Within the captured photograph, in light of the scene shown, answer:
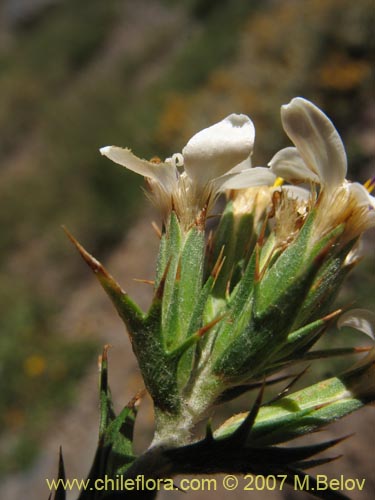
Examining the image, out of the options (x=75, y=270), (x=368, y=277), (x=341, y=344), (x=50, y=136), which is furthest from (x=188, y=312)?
(x=50, y=136)

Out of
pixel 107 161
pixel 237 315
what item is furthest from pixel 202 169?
pixel 107 161

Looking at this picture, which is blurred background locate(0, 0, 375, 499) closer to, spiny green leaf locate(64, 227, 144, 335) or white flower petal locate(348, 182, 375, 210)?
white flower petal locate(348, 182, 375, 210)

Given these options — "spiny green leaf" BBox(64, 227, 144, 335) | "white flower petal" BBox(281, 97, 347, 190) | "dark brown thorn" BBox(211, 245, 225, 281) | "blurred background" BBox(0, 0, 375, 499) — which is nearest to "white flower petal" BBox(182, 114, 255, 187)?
"white flower petal" BBox(281, 97, 347, 190)

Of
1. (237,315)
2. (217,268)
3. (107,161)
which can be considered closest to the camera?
(237,315)

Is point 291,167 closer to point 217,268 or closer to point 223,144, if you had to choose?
point 223,144

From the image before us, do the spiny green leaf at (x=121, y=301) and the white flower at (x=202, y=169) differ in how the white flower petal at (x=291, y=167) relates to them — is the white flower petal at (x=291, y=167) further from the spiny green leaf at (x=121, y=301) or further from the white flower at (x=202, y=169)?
the spiny green leaf at (x=121, y=301)

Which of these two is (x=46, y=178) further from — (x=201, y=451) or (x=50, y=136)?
(x=201, y=451)
